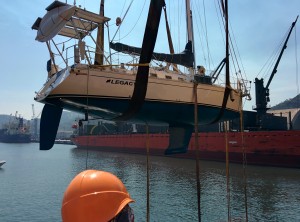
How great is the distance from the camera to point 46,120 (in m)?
9.55

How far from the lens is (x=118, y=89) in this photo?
8.87 meters

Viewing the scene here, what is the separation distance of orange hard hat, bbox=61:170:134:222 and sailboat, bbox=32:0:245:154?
14.5 ft

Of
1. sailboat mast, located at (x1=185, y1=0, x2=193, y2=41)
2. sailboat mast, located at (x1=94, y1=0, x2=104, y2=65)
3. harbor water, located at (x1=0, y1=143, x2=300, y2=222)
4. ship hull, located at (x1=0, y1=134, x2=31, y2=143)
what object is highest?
sailboat mast, located at (x1=185, y1=0, x2=193, y2=41)

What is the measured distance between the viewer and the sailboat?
27.2 feet

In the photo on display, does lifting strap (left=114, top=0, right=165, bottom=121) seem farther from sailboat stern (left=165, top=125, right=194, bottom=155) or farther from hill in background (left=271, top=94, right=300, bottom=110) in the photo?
hill in background (left=271, top=94, right=300, bottom=110)

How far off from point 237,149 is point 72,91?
37.9 meters

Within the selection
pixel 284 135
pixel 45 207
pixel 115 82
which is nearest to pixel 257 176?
pixel 284 135

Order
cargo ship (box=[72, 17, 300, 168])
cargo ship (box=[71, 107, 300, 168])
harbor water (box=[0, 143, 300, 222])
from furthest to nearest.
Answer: cargo ship (box=[72, 17, 300, 168])
cargo ship (box=[71, 107, 300, 168])
harbor water (box=[0, 143, 300, 222])

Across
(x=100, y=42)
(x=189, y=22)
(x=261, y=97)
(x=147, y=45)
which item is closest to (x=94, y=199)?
(x=147, y=45)

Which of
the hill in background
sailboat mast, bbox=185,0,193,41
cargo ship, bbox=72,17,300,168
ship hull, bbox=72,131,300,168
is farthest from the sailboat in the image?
the hill in background

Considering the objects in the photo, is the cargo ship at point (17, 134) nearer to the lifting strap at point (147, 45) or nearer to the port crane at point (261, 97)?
the port crane at point (261, 97)

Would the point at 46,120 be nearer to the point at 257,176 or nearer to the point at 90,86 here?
the point at 90,86

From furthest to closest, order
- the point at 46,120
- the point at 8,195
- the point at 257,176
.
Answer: the point at 257,176 → the point at 8,195 → the point at 46,120

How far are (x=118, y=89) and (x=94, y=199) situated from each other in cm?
557
